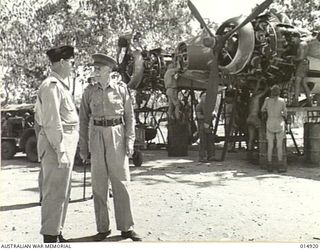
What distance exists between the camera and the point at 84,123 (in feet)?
16.6

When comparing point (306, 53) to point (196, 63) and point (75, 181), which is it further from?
point (75, 181)

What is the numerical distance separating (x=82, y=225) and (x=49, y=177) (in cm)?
135

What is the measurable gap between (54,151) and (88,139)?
70 centimetres

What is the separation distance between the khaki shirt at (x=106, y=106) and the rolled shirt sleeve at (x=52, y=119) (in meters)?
0.60

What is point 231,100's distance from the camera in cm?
1269

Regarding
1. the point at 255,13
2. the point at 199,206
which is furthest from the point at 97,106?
the point at 255,13

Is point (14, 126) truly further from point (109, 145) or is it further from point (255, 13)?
point (109, 145)

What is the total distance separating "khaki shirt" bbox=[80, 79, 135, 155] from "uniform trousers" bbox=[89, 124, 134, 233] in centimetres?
12

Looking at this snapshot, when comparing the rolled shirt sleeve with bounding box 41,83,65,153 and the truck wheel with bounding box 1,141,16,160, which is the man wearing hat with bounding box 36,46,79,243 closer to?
the rolled shirt sleeve with bounding box 41,83,65,153

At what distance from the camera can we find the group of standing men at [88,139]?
4.37m

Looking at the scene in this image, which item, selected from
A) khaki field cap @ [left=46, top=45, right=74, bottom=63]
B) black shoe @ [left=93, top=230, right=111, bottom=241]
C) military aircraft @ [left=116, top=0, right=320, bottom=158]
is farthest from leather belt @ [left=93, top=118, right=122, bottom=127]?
military aircraft @ [left=116, top=0, right=320, bottom=158]

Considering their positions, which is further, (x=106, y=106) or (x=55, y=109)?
(x=106, y=106)

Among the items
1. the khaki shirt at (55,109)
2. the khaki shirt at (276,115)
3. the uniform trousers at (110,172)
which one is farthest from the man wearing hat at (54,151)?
the khaki shirt at (276,115)

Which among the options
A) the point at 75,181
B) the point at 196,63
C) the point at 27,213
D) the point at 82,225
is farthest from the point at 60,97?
the point at 196,63
